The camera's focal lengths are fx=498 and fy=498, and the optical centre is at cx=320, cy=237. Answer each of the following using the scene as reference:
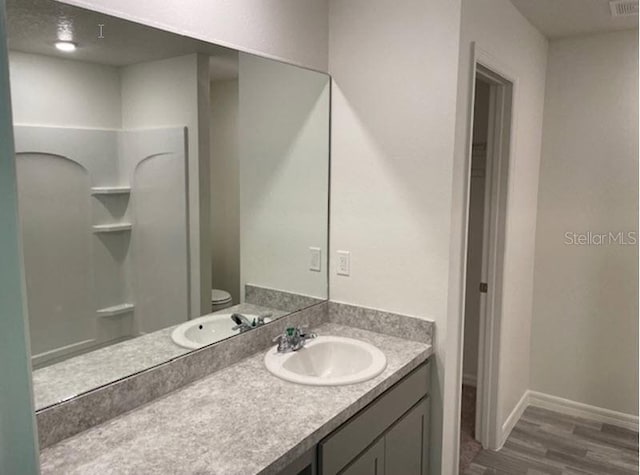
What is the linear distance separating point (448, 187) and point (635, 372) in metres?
2.09

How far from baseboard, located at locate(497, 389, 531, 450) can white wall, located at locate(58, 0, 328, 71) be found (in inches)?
91.3

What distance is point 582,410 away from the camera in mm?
3256

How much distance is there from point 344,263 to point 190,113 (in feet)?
3.26

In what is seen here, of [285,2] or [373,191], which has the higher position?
[285,2]

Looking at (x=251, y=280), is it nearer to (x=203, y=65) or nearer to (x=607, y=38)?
(x=203, y=65)

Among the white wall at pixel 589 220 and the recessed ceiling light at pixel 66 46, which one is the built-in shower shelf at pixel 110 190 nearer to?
the recessed ceiling light at pixel 66 46

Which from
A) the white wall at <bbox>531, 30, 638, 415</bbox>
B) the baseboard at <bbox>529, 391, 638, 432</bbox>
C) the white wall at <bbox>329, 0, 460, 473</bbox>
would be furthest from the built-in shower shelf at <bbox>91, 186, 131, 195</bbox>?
the baseboard at <bbox>529, 391, 638, 432</bbox>

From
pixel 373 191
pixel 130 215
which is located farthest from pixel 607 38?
pixel 130 215

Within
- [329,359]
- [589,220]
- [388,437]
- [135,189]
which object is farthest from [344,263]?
[589,220]

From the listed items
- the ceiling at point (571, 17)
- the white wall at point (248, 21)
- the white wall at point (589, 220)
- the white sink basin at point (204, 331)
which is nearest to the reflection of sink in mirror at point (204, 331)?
the white sink basin at point (204, 331)

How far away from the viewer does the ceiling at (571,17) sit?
95.7 inches

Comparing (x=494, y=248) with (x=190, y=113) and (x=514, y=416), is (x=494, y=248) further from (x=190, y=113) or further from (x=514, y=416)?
(x=190, y=113)

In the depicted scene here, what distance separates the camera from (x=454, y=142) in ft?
6.48

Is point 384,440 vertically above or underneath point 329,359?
underneath
